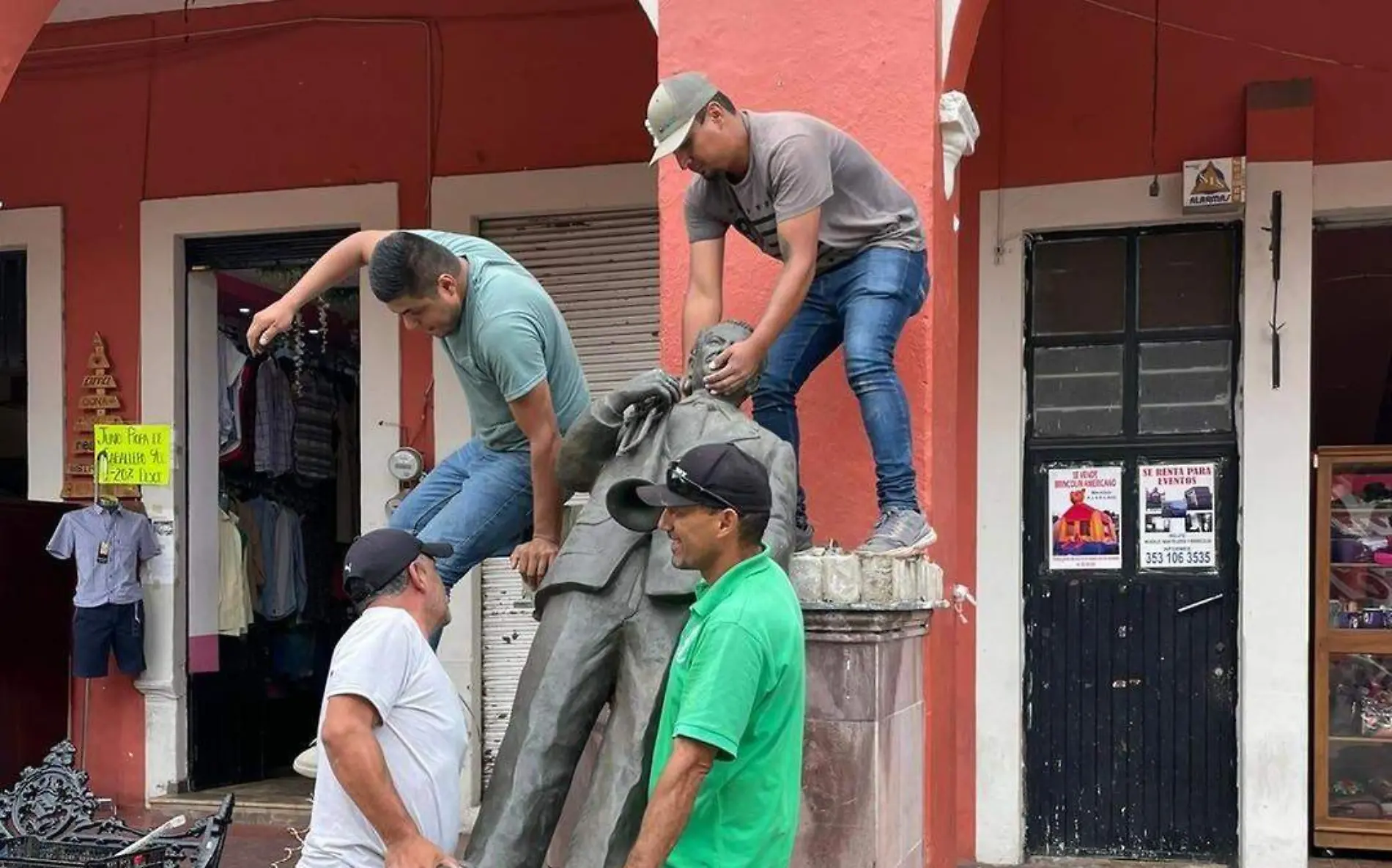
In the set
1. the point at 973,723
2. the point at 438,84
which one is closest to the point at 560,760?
the point at 973,723

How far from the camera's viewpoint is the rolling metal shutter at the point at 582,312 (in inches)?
272

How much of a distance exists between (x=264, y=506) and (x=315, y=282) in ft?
14.3

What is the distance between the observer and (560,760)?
3.22 meters

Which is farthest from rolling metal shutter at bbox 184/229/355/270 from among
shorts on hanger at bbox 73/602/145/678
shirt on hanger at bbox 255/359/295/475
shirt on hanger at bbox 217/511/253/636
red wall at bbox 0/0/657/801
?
shorts on hanger at bbox 73/602/145/678

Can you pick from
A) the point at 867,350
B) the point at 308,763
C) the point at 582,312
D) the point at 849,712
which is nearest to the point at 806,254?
the point at 867,350

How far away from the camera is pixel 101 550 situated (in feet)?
23.0

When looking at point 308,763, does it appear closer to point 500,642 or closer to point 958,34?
point 958,34

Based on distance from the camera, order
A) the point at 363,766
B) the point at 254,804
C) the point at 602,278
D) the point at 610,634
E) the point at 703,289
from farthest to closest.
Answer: the point at 254,804 < the point at 602,278 < the point at 703,289 < the point at 610,634 < the point at 363,766

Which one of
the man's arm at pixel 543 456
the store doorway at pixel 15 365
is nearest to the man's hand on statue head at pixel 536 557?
the man's arm at pixel 543 456

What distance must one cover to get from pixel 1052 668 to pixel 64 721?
5213 mm

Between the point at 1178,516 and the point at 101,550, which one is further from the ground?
the point at 1178,516

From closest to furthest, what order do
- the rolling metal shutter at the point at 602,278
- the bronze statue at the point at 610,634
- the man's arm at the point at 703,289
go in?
the bronze statue at the point at 610,634 < the man's arm at the point at 703,289 < the rolling metal shutter at the point at 602,278

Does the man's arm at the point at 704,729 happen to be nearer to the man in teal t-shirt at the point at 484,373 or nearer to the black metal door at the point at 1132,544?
the man in teal t-shirt at the point at 484,373

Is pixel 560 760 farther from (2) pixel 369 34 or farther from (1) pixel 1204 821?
(2) pixel 369 34
